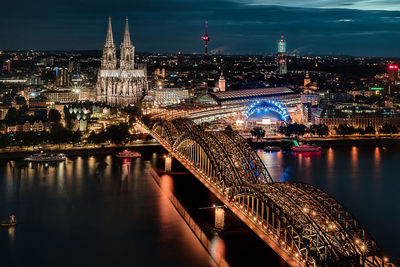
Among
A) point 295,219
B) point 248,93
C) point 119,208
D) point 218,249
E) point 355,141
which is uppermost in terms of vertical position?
point 248,93

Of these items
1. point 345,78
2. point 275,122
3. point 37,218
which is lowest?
point 37,218

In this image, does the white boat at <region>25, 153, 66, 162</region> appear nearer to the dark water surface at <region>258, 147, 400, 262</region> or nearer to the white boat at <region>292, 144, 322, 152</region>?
the dark water surface at <region>258, 147, 400, 262</region>

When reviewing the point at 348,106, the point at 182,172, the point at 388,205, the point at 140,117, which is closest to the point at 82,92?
the point at 140,117

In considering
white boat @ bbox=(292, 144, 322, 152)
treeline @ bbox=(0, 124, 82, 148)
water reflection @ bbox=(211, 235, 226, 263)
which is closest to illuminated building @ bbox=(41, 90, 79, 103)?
treeline @ bbox=(0, 124, 82, 148)

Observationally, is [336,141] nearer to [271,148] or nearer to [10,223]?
[271,148]

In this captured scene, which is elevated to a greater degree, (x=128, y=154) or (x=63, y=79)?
(x=63, y=79)

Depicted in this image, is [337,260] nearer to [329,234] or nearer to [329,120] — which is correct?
[329,234]

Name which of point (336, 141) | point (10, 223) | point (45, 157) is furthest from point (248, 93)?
point (10, 223)
